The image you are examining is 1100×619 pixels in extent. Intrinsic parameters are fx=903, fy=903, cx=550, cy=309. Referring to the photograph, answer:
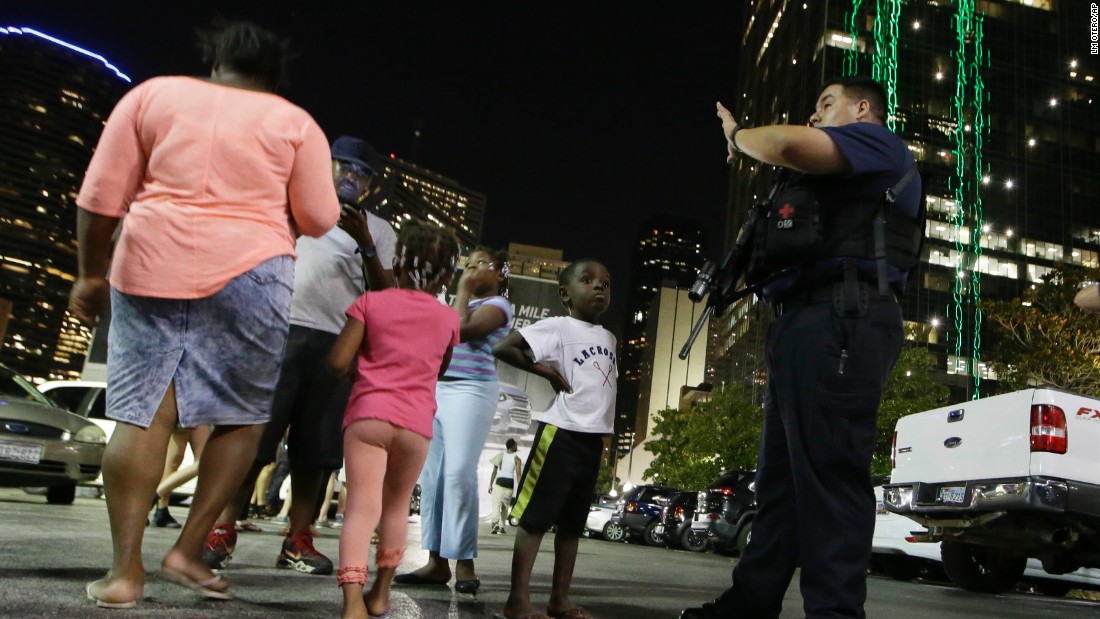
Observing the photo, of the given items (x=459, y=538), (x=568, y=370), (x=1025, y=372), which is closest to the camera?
(x=568, y=370)

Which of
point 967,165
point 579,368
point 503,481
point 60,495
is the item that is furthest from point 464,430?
point 967,165

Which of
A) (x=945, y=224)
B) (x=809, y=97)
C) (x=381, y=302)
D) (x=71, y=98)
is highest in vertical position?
(x=71, y=98)

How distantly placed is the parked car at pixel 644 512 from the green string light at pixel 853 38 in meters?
60.0

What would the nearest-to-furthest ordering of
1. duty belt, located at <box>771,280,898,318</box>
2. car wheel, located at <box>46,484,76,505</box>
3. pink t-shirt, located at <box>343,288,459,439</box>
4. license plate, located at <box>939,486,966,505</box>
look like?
duty belt, located at <box>771,280,898,318</box> → pink t-shirt, located at <box>343,288,459,439</box> → license plate, located at <box>939,486,966,505</box> → car wheel, located at <box>46,484,76,505</box>

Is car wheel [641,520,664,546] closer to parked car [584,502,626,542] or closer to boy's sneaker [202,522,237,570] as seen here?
parked car [584,502,626,542]

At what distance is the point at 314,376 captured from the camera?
446 centimetres

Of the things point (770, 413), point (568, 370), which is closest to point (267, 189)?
point (568, 370)

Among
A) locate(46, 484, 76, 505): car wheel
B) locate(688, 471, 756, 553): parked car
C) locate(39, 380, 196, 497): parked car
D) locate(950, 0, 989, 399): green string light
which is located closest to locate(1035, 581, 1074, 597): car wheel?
locate(688, 471, 756, 553): parked car

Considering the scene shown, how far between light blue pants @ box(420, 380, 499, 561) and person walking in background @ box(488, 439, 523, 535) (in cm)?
1122

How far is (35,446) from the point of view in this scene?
894 cm

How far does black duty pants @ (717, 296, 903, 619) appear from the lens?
8.63ft

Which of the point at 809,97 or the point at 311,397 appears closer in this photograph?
the point at 311,397

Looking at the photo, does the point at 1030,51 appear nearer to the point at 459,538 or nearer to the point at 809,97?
the point at 809,97

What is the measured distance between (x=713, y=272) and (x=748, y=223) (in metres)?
0.22
